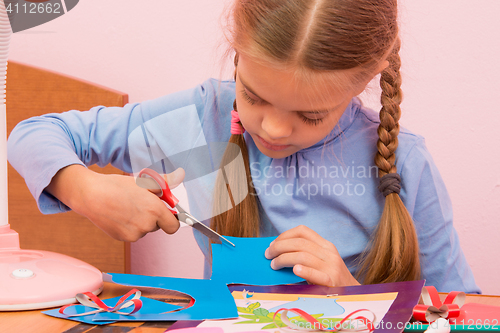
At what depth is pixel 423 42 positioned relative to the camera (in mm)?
934

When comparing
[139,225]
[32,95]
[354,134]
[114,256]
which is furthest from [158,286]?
[32,95]

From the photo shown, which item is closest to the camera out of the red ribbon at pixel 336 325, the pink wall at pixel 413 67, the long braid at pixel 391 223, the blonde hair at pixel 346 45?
the red ribbon at pixel 336 325

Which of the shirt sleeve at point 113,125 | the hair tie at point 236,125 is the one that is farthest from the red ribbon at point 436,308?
the shirt sleeve at point 113,125

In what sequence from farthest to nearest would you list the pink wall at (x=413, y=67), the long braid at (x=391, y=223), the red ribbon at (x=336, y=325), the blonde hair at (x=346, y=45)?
the pink wall at (x=413, y=67) < the long braid at (x=391, y=223) < the blonde hair at (x=346, y=45) < the red ribbon at (x=336, y=325)

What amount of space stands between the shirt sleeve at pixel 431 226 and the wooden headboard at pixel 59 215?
0.58 m

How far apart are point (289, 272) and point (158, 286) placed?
14cm

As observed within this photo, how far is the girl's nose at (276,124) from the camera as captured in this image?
490 mm

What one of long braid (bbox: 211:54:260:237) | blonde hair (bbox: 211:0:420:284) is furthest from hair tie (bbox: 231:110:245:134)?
blonde hair (bbox: 211:0:420:284)

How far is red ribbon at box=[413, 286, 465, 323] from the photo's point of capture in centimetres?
37

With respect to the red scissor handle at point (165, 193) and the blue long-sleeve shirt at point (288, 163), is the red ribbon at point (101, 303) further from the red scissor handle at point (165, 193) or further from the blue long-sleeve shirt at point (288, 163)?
the blue long-sleeve shirt at point (288, 163)

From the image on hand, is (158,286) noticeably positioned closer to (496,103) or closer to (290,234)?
(290,234)

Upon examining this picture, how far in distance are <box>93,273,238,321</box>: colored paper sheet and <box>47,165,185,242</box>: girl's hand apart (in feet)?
0.18

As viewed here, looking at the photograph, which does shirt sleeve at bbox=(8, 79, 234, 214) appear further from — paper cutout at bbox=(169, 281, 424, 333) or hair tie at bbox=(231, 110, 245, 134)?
paper cutout at bbox=(169, 281, 424, 333)

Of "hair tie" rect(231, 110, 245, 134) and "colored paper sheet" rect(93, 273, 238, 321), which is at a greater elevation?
"hair tie" rect(231, 110, 245, 134)
